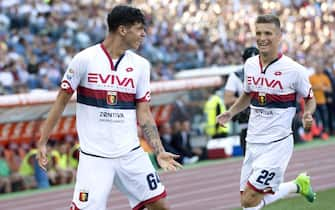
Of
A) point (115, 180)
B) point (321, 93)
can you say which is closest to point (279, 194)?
point (115, 180)

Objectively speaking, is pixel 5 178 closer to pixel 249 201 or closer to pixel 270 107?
pixel 249 201

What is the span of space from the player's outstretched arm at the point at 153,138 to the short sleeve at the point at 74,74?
0.56 m

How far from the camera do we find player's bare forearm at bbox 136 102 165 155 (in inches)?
329

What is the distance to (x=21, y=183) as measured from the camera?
18219 mm

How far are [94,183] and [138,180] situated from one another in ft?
1.19

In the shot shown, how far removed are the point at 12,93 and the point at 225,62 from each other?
9.88 metres

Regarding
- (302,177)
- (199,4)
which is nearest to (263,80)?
(302,177)

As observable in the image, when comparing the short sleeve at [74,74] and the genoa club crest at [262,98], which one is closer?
the short sleeve at [74,74]

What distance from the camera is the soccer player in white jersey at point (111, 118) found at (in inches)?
322

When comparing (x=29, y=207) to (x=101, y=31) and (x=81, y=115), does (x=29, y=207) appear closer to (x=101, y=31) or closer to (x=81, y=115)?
(x=81, y=115)

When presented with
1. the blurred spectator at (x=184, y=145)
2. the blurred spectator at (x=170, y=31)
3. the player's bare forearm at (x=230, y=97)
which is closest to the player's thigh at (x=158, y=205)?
the player's bare forearm at (x=230, y=97)

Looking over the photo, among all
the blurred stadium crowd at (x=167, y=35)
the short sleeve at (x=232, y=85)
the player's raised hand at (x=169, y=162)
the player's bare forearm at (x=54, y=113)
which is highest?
the player's bare forearm at (x=54, y=113)

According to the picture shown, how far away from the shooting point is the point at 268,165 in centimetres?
1004

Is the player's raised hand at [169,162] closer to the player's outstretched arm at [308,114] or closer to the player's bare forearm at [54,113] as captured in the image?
the player's bare forearm at [54,113]
